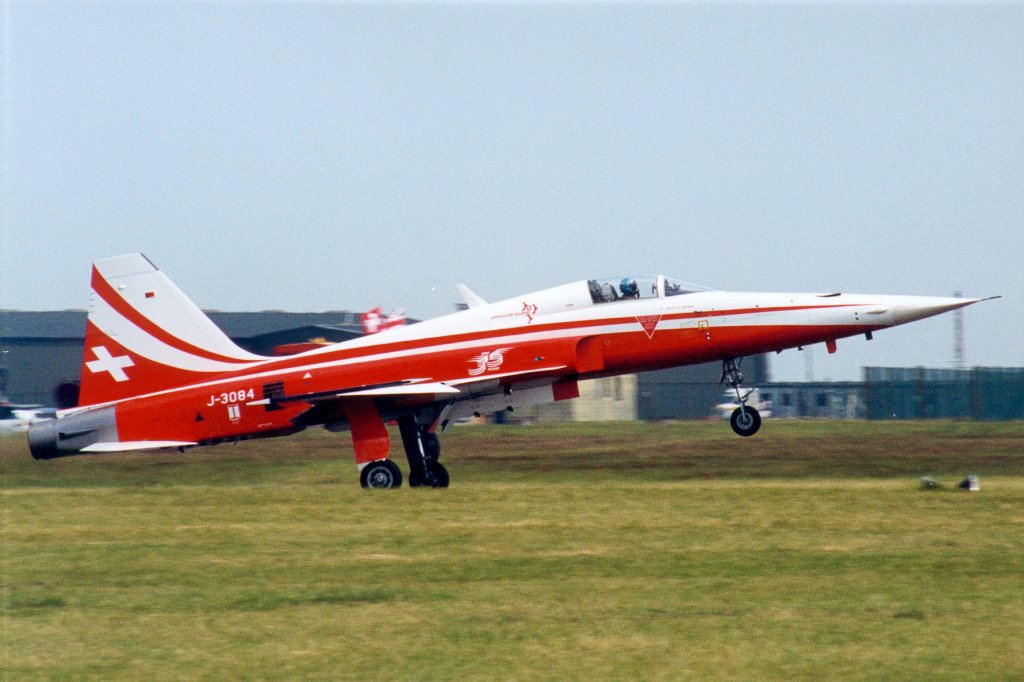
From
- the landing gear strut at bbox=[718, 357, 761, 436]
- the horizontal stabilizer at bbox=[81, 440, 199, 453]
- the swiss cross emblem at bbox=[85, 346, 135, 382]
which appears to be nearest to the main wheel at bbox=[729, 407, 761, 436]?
the landing gear strut at bbox=[718, 357, 761, 436]

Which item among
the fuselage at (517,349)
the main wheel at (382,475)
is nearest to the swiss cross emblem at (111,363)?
the fuselage at (517,349)

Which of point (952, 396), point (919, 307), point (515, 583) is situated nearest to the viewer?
point (515, 583)

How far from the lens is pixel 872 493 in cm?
1505

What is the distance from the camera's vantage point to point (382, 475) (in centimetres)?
1781

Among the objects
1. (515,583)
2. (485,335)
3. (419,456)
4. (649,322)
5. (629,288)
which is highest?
(629,288)

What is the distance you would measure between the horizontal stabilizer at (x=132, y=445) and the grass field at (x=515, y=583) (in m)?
0.84

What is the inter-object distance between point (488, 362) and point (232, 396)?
411cm

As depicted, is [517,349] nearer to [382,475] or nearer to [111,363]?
[382,475]

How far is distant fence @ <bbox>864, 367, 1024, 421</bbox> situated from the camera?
38.7 m

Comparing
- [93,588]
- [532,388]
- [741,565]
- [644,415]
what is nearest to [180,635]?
[93,588]

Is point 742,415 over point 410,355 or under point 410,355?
under

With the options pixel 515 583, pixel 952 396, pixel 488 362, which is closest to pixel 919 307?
pixel 488 362

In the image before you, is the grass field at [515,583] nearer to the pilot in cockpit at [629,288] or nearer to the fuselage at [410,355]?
the fuselage at [410,355]

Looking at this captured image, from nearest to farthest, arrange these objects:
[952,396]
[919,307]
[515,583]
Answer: [515,583] < [919,307] < [952,396]
